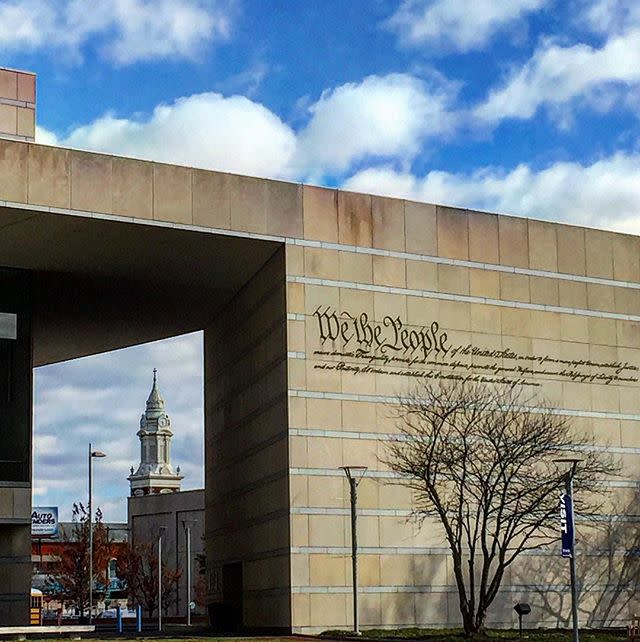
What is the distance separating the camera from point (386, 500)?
43.3 metres

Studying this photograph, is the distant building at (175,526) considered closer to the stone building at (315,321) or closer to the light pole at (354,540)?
the stone building at (315,321)

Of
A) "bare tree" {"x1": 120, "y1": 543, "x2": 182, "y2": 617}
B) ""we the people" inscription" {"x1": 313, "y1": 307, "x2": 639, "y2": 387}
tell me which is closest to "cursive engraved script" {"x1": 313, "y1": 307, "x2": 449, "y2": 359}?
""we the people" inscription" {"x1": 313, "y1": 307, "x2": 639, "y2": 387}

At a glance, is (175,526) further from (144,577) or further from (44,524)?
(44,524)

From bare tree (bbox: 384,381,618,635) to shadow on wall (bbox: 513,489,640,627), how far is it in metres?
1.00

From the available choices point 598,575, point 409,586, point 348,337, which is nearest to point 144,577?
point 598,575

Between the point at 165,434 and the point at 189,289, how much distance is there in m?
130

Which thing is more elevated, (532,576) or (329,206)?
(329,206)

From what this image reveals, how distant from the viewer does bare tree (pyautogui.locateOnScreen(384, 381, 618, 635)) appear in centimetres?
4169

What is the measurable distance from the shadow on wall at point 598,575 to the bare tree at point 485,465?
1.00m

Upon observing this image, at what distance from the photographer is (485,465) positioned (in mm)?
43812

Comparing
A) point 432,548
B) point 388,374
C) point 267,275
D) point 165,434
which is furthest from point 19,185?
point 165,434

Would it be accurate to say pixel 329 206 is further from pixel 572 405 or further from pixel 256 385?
pixel 572 405

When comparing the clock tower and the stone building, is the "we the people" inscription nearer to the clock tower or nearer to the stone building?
the stone building

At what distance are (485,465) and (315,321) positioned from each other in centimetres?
745
